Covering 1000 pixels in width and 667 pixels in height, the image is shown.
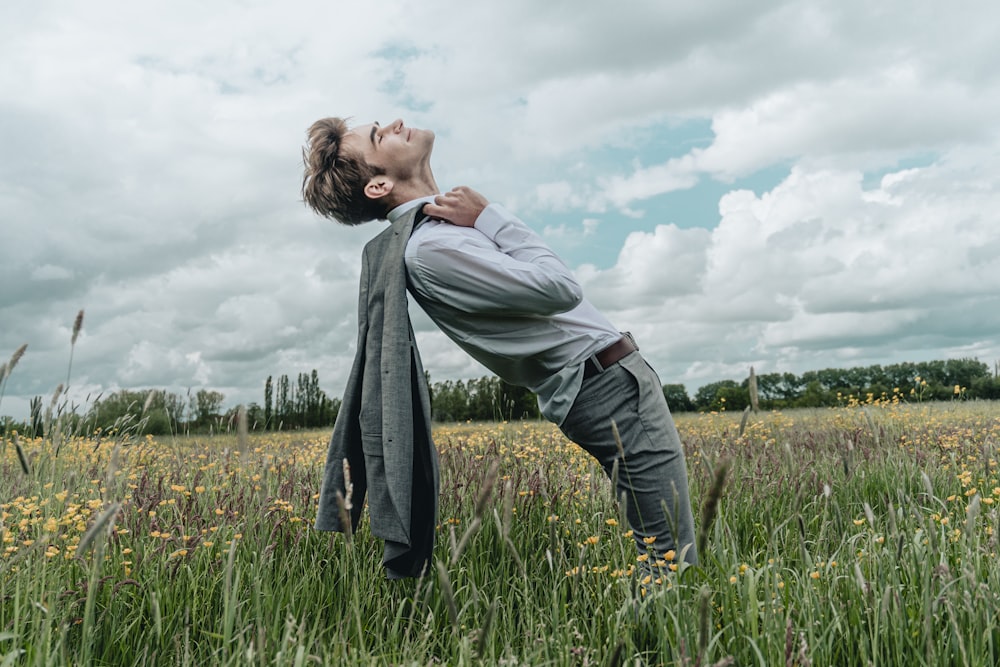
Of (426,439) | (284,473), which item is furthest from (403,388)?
(284,473)

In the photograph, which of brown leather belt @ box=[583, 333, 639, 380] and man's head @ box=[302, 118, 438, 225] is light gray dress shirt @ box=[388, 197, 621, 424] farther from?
man's head @ box=[302, 118, 438, 225]

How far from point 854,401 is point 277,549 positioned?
30.5 ft

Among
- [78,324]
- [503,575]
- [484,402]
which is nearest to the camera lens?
[78,324]

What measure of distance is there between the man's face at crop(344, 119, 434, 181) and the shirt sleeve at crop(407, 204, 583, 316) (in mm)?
589

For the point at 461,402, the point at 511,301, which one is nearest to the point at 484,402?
the point at 461,402

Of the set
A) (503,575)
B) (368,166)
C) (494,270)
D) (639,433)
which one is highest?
(368,166)

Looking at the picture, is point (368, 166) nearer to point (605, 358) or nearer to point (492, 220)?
point (492, 220)

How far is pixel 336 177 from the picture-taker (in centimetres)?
392

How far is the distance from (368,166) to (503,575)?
2.23 metres

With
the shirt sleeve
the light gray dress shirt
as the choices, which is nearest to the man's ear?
the light gray dress shirt

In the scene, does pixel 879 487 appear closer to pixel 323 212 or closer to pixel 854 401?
pixel 323 212

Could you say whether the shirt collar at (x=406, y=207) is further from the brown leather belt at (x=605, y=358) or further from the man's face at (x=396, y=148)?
the brown leather belt at (x=605, y=358)

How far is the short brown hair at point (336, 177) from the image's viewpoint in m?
3.86

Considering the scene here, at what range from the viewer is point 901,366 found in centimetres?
2327
